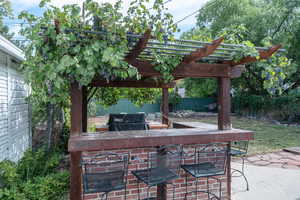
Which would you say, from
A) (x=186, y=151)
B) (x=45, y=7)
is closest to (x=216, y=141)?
(x=186, y=151)

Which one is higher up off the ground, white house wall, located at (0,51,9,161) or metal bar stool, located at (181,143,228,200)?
white house wall, located at (0,51,9,161)

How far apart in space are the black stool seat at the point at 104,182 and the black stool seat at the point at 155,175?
283 millimetres

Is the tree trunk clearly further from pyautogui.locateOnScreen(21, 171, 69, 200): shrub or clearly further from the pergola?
the pergola

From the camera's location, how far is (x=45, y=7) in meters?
1.98

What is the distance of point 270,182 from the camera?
370 cm

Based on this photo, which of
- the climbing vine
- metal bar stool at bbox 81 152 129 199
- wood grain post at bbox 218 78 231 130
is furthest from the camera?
wood grain post at bbox 218 78 231 130

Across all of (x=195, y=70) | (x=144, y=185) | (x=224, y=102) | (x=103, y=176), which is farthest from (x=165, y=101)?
(x=103, y=176)

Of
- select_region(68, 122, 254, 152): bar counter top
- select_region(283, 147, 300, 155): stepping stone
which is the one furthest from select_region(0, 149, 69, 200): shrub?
select_region(283, 147, 300, 155): stepping stone

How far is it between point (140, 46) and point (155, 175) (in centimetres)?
141

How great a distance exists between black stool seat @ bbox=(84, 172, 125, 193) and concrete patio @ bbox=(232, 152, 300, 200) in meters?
1.98

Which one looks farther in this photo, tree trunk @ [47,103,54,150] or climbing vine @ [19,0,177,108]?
tree trunk @ [47,103,54,150]

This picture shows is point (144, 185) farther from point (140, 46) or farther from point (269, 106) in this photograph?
point (269, 106)

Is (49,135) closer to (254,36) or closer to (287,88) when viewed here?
(254,36)

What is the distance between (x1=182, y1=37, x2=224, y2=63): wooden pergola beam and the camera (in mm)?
2133
